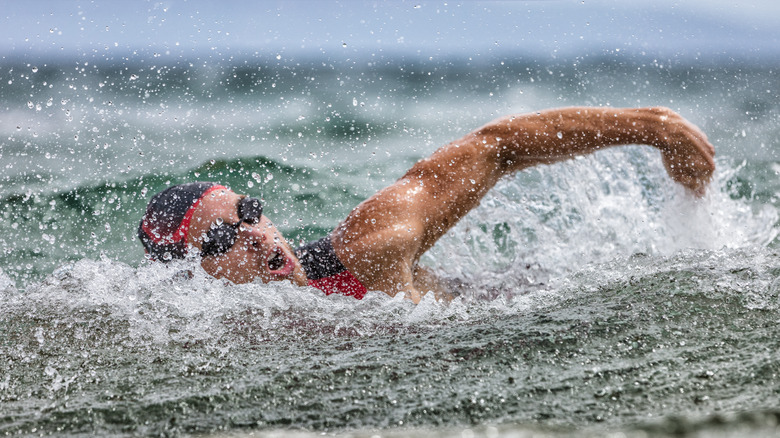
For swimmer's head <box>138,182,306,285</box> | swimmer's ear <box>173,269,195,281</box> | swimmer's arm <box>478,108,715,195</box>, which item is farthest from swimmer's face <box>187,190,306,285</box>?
swimmer's arm <box>478,108,715,195</box>

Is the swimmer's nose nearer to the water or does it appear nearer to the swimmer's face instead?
the swimmer's face

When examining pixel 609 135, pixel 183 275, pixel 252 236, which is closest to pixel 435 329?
pixel 252 236

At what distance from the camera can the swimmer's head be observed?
3297 millimetres

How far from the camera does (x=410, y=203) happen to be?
326cm

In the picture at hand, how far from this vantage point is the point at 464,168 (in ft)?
11.1

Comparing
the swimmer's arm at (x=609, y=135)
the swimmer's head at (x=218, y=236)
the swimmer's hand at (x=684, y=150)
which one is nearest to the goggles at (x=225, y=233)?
the swimmer's head at (x=218, y=236)

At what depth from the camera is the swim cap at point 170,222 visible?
10.8ft

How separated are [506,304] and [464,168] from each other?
2.63ft

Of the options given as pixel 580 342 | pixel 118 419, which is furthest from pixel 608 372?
pixel 118 419

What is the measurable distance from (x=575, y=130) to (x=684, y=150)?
537 mm

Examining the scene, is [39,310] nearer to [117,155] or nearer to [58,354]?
[58,354]

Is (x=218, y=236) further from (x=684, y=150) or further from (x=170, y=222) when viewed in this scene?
(x=684, y=150)

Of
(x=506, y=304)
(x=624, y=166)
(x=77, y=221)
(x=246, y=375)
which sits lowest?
(x=77, y=221)

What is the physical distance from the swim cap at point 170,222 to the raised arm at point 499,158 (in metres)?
0.73
